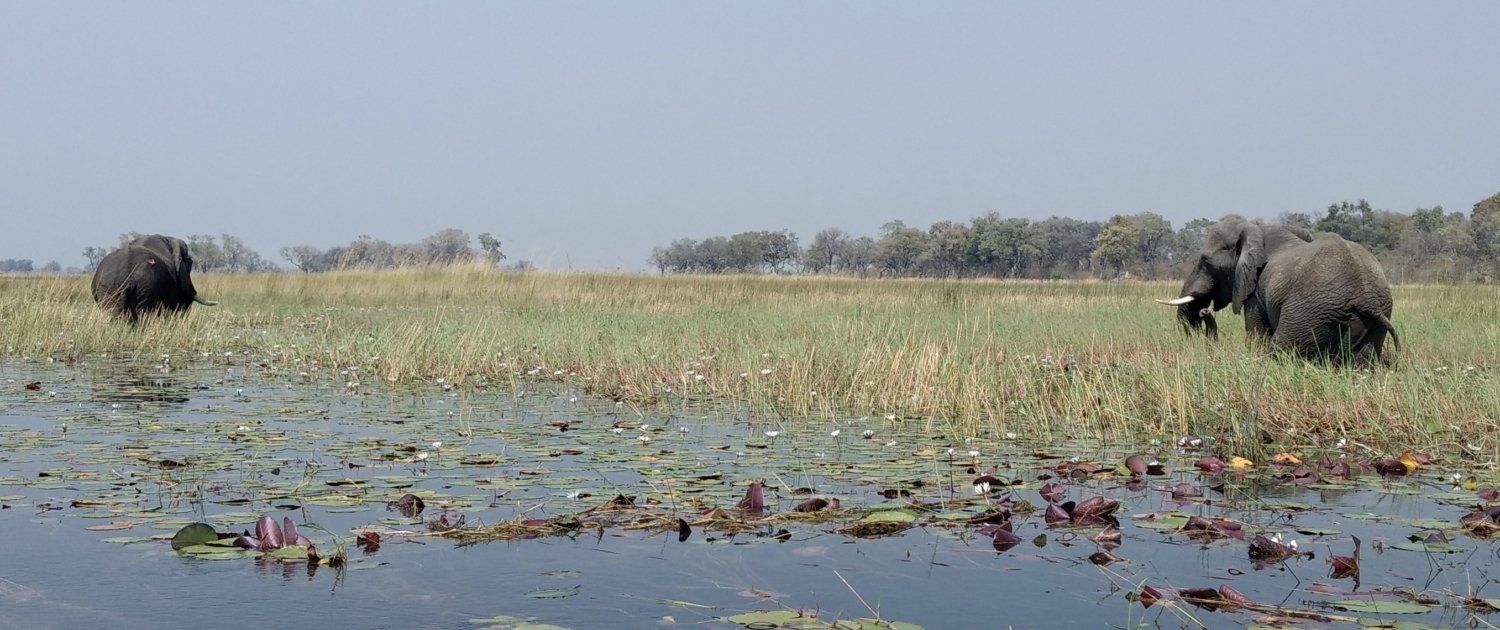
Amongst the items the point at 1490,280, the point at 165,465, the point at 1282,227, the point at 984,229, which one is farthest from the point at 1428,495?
the point at 984,229

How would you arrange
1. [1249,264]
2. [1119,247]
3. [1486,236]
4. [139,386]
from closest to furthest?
[139,386], [1249,264], [1486,236], [1119,247]

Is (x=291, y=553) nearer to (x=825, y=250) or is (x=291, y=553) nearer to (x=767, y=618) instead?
(x=767, y=618)

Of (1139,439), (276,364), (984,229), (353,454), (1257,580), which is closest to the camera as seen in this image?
(1257,580)

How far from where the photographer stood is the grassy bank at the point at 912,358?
800 centimetres

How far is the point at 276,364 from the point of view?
1252 centimetres

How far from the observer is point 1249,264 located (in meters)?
13.8

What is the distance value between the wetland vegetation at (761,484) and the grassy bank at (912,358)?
51 mm

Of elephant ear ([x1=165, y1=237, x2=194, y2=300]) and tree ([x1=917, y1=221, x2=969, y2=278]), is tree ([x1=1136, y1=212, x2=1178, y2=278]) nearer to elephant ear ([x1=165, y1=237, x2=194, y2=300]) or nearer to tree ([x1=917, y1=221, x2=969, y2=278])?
tree ([x1=917, y1=221, x2=969, y2=278])

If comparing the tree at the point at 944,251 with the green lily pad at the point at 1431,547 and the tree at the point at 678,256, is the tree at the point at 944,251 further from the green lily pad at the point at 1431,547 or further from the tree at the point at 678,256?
the green lily pad at the point at 1431,547

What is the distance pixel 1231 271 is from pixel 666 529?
1136 cm

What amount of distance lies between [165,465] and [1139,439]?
5.28 metres

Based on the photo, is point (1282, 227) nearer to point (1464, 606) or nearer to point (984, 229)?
point (1464, 606)

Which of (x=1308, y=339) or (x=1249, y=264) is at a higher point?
(x=1249, y=264)

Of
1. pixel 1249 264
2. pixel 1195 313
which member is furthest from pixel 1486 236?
pixel 1249 264
